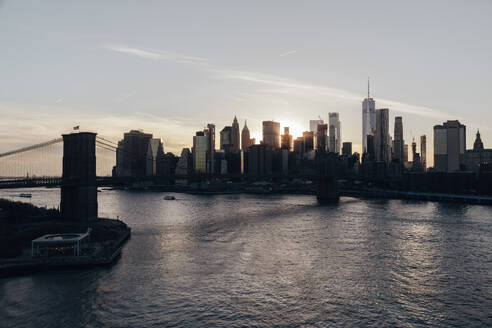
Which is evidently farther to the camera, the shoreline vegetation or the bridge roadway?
the bridge roadway

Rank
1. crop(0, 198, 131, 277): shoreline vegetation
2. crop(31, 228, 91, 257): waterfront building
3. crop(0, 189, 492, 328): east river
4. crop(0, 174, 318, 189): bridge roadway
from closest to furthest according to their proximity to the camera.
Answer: crop(0, 189, 492, 328): east river
crop(0, 198, 131, 277): shoreline vegetation
crop(31, 228, 91, 257): waterfront building
crop(0, 174, 318, 189): bridge roadway

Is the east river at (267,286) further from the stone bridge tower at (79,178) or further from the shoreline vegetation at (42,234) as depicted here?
the stone bridge tower at (79,178)

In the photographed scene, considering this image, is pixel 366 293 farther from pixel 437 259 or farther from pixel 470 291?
pixel 437 259

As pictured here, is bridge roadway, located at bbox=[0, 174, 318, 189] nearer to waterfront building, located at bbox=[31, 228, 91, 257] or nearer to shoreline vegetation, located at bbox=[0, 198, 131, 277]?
shoreline vegetation, located at bbox=[0, 198, 131, 277]

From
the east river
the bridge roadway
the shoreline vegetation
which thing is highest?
the bridge roadway

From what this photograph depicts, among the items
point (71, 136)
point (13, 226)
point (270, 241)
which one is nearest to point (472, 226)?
point (270, 241)

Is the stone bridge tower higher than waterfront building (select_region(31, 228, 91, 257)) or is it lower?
higher

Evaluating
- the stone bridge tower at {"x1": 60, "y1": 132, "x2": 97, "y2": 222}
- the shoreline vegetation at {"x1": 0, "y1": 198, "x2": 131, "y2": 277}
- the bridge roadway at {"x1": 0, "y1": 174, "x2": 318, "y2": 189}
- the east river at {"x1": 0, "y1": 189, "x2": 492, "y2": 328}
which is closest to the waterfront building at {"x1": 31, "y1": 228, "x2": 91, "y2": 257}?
the shoreline vegetation at {"x1": 0, "y1": 198, "x2": 131, "y2": 277}

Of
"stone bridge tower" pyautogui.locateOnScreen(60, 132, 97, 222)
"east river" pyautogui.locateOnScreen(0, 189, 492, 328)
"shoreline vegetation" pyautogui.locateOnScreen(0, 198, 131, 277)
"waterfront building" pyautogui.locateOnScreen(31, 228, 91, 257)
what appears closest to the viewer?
"east river" pyautogui.locateOnScreen(0, 189, 492, 328)

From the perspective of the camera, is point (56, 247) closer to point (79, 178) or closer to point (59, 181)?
point (79, 178)
